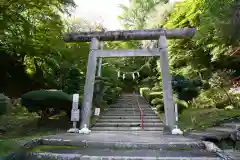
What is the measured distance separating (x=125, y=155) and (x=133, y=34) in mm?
6254

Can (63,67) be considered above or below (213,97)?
above

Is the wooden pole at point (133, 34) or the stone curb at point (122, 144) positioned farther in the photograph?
the wooden pole at point (133, 34)

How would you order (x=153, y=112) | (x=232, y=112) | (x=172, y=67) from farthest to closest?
(x=172, y=67)
(x=153, y=112)
(x=232, y=112)

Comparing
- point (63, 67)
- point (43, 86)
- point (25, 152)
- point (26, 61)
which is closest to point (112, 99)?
point (63, 67)

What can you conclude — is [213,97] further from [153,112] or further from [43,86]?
[43,86]

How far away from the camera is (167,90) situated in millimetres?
10148

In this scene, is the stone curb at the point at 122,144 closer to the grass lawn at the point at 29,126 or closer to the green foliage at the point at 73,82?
the grass lawn at the point at 29,126

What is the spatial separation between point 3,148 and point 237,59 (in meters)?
15.6

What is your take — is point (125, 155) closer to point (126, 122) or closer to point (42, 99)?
point (42, 99)

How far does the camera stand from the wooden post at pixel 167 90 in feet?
32.2

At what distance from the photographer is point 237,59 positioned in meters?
17.3

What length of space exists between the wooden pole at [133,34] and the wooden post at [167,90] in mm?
361

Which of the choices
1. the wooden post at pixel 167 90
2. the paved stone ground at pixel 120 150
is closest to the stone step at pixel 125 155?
the paved stone ground at pixel 120 150

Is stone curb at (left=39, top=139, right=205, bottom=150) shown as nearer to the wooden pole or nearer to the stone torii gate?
the stone torii gate
